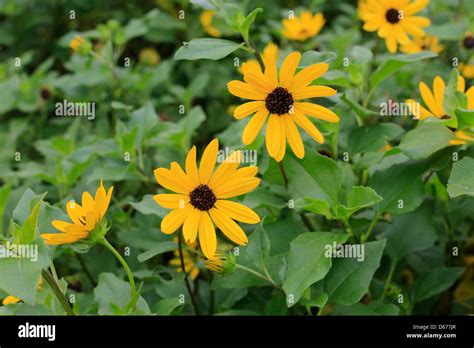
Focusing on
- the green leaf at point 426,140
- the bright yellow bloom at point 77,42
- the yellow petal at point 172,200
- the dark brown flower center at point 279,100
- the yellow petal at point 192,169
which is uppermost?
the bright yellow bloom at point 77,42

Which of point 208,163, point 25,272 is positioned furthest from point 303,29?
point 25,272

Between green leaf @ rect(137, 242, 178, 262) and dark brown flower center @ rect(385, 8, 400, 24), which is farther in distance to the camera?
dark brown flower center @ rect(385, 8, 400, 24)

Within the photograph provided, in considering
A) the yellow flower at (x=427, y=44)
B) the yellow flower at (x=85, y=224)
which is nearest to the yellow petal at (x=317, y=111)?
the yellow flower at (x=85, y=224)

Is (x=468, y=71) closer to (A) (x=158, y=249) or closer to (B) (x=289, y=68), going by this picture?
(B) (x=289, y=68)

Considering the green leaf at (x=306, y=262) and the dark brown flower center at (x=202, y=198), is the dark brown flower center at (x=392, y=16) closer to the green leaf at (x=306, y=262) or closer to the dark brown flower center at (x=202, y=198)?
the green leaf at (x=306, y=262)

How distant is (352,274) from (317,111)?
29 centimetres

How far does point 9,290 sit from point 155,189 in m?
0.68

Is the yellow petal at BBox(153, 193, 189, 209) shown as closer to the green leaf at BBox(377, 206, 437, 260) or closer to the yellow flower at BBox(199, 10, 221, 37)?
the green leaf at BBox(377, 206, 437, 260)

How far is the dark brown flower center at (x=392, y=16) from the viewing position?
5.24 ft

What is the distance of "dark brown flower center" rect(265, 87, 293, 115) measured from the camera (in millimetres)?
1105

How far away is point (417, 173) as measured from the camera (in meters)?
1.27

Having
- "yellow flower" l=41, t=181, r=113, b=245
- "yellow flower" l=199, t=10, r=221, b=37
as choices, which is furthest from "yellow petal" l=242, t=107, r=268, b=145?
"yellow flower" l=199, t=10, r=221, b=37

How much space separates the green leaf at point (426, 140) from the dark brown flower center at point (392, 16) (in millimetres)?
476

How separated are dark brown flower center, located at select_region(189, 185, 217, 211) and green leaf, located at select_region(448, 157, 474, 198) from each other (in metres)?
0.37
